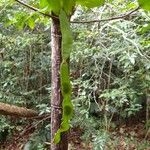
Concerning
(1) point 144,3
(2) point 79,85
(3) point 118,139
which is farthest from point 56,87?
(3) point 118,139

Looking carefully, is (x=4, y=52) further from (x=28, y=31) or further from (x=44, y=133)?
(x=44, y=133)

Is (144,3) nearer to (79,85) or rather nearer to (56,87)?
(56,87)

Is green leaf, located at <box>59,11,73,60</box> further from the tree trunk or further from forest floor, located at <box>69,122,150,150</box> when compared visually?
forest floor, located at <box>69,122,150,150</box>

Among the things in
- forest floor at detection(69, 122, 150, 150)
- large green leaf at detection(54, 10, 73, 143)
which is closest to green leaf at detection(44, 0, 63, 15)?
large green leaf at detection(54, 10, 73, 143)

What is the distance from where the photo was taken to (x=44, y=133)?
3309 mm

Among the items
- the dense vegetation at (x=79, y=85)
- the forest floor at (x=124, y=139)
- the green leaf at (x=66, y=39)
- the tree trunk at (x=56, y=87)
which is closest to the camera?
the green leaf at (x=66, y=39)

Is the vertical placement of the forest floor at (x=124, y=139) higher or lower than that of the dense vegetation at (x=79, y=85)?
lower

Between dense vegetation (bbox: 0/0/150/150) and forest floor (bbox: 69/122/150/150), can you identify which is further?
forest floor (bbox: 69/122/150/150)

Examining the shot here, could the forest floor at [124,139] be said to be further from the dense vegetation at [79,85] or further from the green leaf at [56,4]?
the green leaf at [56,4]

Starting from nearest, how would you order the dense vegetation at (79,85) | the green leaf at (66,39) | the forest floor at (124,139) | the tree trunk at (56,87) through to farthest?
1. the green leaf at (66,39)
2. the tree trunk at (56,87)
3. the dense vegetation at (79,85)
4. the forest floor at (124,139)

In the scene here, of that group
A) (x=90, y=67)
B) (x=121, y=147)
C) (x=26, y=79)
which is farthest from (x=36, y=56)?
(x=121, y=147)

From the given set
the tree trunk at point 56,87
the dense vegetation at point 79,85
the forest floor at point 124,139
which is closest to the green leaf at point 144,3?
the tree trunk at point 56,87

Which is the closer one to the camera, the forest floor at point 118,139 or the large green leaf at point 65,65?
the large green leaf at point 65,65

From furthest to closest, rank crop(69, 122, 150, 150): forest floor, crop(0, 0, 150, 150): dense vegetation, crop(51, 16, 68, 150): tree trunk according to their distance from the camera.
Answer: crop(69, 122, 150, 150): forest floor < crop(0, 0, 150, 150): dense vegetation < crop(51, 16, 68, 150): tree trunk
